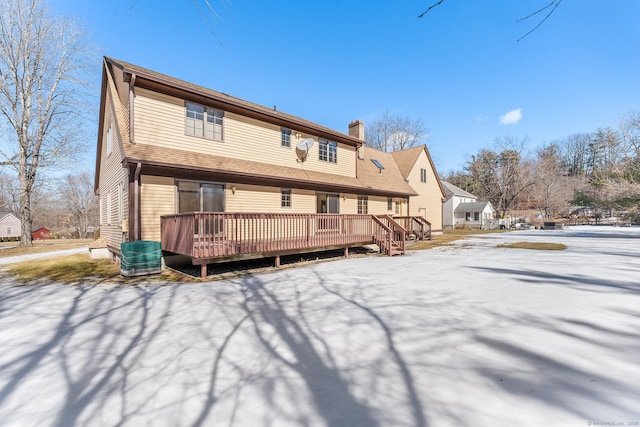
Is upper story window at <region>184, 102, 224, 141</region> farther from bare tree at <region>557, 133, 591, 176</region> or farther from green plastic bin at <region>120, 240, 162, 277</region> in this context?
bare tree at <region>557, 133, 591, 176</region>

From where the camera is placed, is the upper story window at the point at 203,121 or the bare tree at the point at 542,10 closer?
the bare tree at the point at 542,10

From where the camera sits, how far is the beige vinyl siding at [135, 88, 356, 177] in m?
8.96

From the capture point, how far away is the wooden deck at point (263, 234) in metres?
7.22

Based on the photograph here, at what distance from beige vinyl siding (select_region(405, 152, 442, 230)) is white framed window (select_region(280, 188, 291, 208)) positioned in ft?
40.1

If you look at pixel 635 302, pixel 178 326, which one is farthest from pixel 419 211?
pixel 178 326

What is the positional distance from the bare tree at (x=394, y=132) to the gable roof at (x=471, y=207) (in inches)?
456

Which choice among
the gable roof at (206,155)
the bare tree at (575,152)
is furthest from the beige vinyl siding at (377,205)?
the bare tree at (575,152)

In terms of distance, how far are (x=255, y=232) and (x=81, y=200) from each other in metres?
47.6

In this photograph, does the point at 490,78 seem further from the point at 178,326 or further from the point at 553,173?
the point at 553,173

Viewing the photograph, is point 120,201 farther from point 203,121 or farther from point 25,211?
point 25,211

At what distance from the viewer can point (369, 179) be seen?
1711 cm

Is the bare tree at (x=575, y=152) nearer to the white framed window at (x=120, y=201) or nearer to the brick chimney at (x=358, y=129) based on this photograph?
the brick chimney at (x=358, y=129)

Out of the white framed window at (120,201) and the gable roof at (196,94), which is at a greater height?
Result: the gable roof at (196,94)

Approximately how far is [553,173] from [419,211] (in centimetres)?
3834
